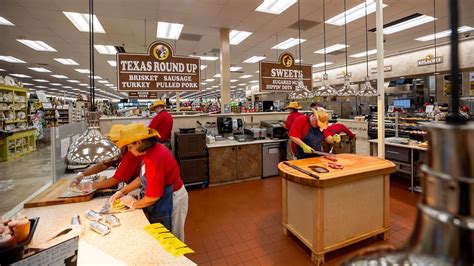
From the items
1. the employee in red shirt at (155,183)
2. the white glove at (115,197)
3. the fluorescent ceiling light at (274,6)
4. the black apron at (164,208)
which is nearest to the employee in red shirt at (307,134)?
the employee in red shirt at (155,183)

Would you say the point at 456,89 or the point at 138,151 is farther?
the point at 138,151

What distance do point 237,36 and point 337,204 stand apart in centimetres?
593

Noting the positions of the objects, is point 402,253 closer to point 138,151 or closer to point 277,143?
point 138,151

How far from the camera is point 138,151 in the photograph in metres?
2.29

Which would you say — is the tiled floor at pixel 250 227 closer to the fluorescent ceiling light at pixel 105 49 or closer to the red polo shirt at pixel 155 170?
the red polo shirt at pixel 155 170

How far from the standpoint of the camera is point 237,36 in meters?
7.48

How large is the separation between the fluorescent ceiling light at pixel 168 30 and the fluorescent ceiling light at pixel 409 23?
5.42 metres

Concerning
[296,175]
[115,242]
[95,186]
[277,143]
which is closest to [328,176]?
[296,175]

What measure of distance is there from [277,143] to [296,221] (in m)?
3.20

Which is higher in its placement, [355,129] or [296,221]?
[355,129]

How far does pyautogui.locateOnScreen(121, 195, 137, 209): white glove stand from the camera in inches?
89.8

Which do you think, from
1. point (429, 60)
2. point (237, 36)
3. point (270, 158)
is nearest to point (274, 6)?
point (237, 36)

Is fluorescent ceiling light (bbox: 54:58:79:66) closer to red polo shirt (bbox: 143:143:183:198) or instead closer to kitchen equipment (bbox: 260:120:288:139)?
kitchen equipment (bbox: 260:120:288:139)

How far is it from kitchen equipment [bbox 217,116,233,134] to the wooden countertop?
307 cm
